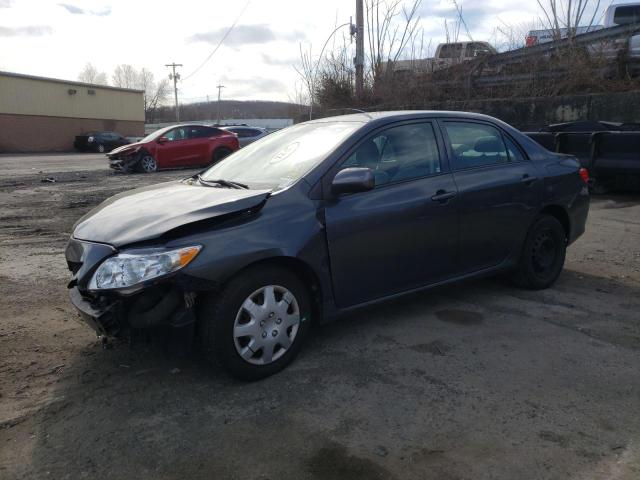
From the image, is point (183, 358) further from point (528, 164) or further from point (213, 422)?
point (528, 164)

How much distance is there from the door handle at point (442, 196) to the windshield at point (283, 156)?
0.78m

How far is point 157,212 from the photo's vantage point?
134 inches

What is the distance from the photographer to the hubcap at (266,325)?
10.6 ft

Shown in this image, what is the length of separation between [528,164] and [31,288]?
4647mm

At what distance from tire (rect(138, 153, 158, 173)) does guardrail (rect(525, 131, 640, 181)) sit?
1072 centimetres

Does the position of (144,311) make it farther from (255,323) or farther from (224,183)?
(224,183)

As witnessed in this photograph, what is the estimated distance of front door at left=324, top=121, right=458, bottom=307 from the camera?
3.67m

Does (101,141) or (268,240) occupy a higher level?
(101,141)

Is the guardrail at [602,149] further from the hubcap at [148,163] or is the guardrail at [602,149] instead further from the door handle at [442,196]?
the hubcap at [148,163]

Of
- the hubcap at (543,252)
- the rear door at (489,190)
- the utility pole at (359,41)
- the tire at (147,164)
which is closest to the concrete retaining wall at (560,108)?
the utility pole at (359,41)

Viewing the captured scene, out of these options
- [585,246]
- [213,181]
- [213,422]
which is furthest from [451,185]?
[585,246]

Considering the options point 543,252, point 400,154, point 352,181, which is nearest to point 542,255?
point 543,252

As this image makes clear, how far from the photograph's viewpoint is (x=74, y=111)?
41344 millimetres

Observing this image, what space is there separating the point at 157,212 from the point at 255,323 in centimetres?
91
